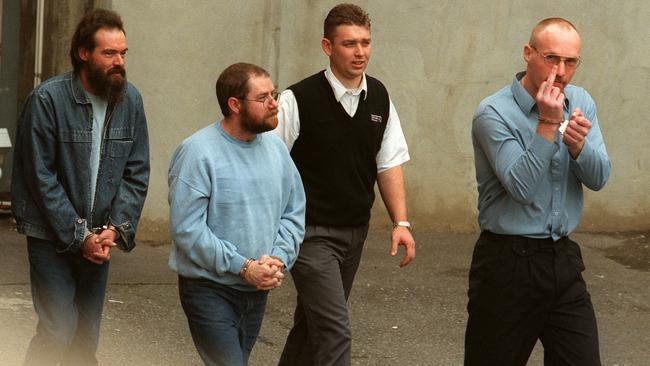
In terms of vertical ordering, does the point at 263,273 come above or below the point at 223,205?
below

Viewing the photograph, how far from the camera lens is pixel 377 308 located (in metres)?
8.43

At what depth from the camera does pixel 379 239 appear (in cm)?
1034

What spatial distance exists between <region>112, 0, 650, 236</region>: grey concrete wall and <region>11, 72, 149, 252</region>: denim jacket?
Result: 3.73 meters

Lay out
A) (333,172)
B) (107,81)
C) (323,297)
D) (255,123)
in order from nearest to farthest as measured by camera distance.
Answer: (255,123) < (107,81) < (323,297) < (333,172)

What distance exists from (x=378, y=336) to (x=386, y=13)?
3.30m

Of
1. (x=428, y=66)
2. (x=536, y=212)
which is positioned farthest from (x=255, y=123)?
(x=428, y=66)

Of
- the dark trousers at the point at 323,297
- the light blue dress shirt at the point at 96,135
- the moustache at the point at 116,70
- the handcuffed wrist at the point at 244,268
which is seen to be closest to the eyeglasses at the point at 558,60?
the dark trousers at the point at 323,297

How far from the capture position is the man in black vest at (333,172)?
5949 millimetres

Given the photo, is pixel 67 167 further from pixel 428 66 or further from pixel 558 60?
pixel 428 66

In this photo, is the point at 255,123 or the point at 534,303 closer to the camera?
the point at 255,123

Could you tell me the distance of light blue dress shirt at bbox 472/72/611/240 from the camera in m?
5.29

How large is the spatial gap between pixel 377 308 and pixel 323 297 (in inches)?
99.7

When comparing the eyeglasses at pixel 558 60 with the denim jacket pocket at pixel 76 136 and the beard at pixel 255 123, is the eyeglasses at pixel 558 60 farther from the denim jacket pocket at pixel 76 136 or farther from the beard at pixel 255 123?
the denim jacket pocket at pixel 76 136

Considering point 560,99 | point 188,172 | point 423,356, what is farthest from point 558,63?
point 423,356
